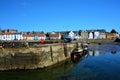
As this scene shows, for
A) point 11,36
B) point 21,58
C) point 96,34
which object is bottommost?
point 21,58

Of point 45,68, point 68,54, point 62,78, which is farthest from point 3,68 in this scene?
point 68,54

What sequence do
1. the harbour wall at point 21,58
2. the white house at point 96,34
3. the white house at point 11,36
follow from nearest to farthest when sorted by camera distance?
the harbour wall at point 21,58
the white house at point 11,36
the white house at point 96,34

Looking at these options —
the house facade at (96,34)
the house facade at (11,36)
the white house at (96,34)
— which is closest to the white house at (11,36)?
the house facade at (11,36)

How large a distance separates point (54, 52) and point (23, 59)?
28.5 ft

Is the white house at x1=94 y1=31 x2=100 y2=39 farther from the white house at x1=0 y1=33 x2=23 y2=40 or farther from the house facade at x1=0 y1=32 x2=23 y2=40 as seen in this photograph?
the white house at x1=0 y1=33 x2=23 y2=40

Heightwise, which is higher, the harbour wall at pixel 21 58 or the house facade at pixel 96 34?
the house facade at pixel 96 34

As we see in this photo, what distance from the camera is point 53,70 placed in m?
36.1

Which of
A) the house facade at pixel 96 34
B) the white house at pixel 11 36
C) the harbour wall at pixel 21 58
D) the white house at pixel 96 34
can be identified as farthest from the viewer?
the white house at pixel 96 34

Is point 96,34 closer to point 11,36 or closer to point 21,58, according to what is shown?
point 11,36

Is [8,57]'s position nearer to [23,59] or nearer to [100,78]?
[23,59]

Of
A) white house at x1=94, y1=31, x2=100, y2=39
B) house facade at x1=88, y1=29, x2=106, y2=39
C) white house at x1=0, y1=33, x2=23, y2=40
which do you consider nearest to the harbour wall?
white house at x1=0, y1=33, x2=23, y2=40

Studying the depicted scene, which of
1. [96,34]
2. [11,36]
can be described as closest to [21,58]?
[11,36]

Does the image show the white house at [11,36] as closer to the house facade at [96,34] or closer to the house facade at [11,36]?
the house facade at [11,36]

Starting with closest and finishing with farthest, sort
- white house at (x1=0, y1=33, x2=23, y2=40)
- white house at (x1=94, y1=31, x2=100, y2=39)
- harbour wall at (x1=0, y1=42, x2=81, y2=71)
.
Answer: harbour wall at (x1=0, y1=42, x2=81, y2=71)
white house at (x1=0, y1=33, x2=23, y2=40)
white house at (x1=94, y1=31, x2=100, y2=39)
